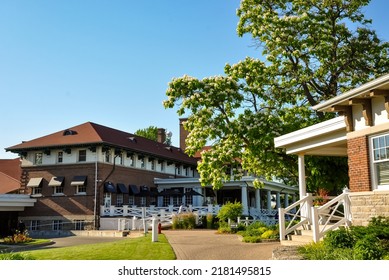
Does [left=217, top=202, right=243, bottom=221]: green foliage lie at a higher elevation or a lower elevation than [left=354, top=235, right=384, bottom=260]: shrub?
higher

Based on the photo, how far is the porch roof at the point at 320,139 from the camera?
46.1ft

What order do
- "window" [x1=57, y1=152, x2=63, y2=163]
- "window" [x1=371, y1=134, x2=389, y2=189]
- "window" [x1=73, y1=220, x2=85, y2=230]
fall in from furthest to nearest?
"window" [x1=57, y1=152, x2=63, y2=163]
"window" [x1=73, y1=220, x2=85, y2=230]
"window" [x1=371, y1=134, x2=389, y2=189]

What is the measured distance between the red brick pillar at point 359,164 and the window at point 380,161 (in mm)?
177

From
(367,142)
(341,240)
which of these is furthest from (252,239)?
(367,142)

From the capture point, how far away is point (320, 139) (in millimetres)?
15062

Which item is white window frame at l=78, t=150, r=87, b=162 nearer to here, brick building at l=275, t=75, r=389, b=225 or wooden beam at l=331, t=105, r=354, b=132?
brick building at l=275, t=75, r=389, b=225

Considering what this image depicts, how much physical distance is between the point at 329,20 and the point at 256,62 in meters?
4.15

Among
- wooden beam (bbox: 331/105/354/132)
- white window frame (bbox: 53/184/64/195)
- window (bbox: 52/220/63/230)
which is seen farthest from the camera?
white window frame (bbox: 53/184/64/195)

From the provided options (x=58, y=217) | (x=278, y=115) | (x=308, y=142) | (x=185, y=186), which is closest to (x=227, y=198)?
(x=185, y=186)

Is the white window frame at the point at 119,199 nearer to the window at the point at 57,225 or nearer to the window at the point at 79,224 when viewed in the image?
the window at the point at 79,224

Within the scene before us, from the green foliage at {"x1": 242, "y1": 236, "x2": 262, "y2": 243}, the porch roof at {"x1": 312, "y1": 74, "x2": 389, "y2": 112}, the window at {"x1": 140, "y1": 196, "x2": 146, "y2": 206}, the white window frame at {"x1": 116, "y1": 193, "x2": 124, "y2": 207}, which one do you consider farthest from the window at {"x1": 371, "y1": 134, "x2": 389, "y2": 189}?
the window at {"x1": 140, "y1": 196, "x2": 146, "y2": 206}

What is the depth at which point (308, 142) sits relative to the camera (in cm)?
A: 1570

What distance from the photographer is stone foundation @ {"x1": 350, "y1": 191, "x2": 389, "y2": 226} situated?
38.8 ft

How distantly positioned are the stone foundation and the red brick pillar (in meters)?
0.22
